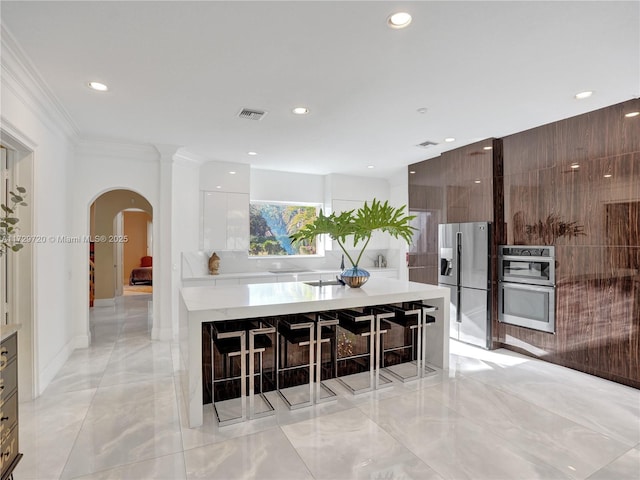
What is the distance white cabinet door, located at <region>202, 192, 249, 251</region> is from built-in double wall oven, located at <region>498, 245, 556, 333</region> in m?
3.80

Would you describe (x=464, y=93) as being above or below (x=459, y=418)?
above

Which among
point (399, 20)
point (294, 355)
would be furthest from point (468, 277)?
point (399, 20)

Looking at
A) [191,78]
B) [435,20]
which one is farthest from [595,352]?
[191,78]

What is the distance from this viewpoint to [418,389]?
124 inches

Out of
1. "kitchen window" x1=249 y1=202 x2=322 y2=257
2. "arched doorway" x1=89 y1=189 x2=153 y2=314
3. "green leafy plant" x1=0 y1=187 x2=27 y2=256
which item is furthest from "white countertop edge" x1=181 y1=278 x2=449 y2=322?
"arched doorway" x1=89 y1=189 x2=153 y2=314

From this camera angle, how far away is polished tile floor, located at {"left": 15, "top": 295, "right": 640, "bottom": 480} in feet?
6.79

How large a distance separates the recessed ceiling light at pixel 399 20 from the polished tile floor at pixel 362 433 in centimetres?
259

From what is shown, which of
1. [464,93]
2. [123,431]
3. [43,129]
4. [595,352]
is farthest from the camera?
[595,352]

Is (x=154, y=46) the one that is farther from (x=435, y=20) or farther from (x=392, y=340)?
(x=392, y=340)

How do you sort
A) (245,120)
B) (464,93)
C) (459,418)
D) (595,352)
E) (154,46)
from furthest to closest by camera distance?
(245,120), (595,352), (464,93), (459,418), (154,46)

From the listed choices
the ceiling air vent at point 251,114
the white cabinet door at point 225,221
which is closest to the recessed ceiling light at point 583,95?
the ceiling air vent at point 251,114

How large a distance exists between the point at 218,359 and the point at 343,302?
3.88 feet

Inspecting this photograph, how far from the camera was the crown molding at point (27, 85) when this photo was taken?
7.48ft

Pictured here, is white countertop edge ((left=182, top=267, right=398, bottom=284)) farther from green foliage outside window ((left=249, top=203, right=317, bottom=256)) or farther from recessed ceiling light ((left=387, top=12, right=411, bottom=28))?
recessed ceiling light ((left=387, top=12, right=411, bottom=28))
